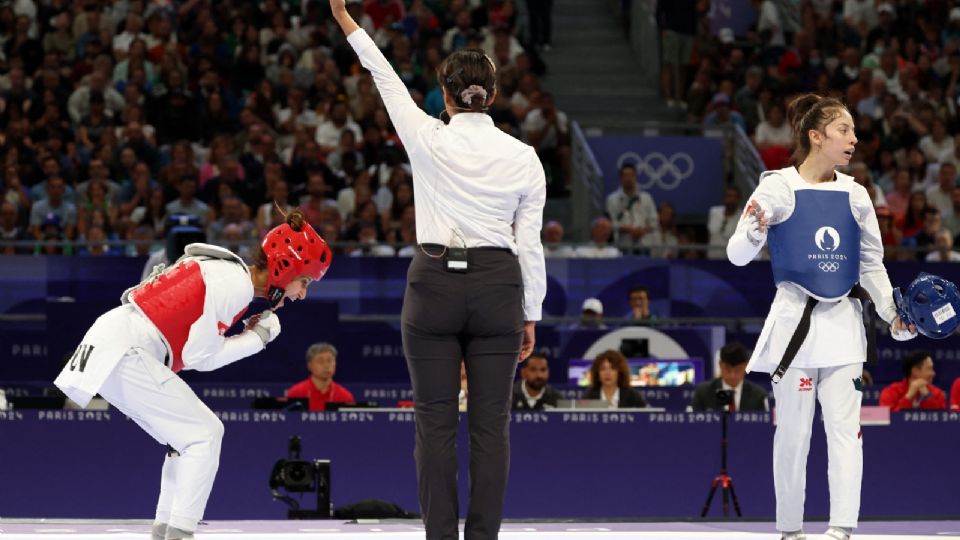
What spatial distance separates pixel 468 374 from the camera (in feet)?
20.3

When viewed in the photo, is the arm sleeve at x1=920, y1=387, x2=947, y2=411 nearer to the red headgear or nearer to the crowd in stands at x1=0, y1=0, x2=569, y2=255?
the crowd in stands at x1=0, y1=0, x2=569, y2=255

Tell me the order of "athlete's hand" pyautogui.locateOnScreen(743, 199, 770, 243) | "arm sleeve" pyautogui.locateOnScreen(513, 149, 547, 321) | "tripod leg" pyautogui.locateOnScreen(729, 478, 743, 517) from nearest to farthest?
1. "arm sleeve" pyautogui.locateOnScreen(513, 149, 547, 321)
2. "athlete's hand" pyautogui.locateOnScreen(743, 199, 770, 243)
3. "tripod leg" pyautogui.locateOnScreen(729, 478, 743, 517)

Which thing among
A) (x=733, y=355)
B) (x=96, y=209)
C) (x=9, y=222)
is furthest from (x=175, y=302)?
(x=9, y=222)

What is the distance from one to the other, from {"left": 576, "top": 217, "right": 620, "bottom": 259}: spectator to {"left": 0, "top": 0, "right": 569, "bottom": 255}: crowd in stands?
1734mm

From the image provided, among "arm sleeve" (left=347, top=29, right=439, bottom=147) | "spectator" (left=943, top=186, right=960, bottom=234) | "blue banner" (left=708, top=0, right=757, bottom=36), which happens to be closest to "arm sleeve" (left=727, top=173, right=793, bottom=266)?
"arm sleeve" (left=347, top=29, right=439, bottom=147)

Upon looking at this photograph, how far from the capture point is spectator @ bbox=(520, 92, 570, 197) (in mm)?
18062

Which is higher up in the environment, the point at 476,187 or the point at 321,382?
the point at 476,187

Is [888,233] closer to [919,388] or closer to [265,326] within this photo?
→ [919,388]

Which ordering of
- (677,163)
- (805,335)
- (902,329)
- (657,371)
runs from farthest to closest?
(677,163) < (657,371) < (902,329) < (805,335)

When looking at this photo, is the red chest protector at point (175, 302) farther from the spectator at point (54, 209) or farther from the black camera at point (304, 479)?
the spectator at point (54, 209)

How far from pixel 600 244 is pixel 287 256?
348 inches

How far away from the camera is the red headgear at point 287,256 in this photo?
21.9 feet

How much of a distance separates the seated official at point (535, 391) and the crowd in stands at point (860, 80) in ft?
17.9

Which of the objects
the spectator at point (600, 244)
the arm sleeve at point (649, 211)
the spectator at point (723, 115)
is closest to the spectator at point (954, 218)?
the spectator at point (723, 115)
